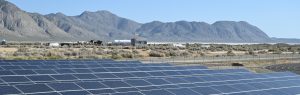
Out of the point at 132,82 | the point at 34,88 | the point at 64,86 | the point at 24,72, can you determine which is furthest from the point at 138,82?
the point at 24,72

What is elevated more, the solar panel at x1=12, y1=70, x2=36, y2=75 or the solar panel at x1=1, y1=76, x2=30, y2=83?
the solar panel at x1=12, y1=70, x2=36, y2=75

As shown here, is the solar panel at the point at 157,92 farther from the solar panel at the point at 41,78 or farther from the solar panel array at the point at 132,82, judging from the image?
the solar panel at the point at 41,78

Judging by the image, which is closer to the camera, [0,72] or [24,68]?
[0,72]

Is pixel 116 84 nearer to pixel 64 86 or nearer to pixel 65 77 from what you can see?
pixel 64 86

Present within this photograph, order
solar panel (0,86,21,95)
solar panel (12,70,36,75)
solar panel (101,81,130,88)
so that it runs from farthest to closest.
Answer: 1. solar panel (12,70,36,75)
2. solar panel (101,81,130,88)
3. solar panel (0,86,21,95)

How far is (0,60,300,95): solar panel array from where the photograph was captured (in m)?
17.3

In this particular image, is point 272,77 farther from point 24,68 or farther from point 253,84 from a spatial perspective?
point 24,68

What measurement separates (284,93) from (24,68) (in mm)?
13142

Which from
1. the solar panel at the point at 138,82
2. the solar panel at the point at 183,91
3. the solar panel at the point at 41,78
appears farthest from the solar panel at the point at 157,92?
the solar panel at the point at 41,78

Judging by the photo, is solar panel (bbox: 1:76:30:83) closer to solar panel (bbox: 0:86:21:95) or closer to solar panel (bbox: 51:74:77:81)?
solar panel (bbox: 51:74:77:81)

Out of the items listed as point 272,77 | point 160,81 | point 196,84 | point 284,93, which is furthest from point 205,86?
point 272,77

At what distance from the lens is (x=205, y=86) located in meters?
20.6

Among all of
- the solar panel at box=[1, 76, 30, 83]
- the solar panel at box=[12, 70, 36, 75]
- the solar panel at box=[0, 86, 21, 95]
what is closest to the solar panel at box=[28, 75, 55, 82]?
the solar panel at box=[1, 76, 30, 83]

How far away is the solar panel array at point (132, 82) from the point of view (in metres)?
17.3
